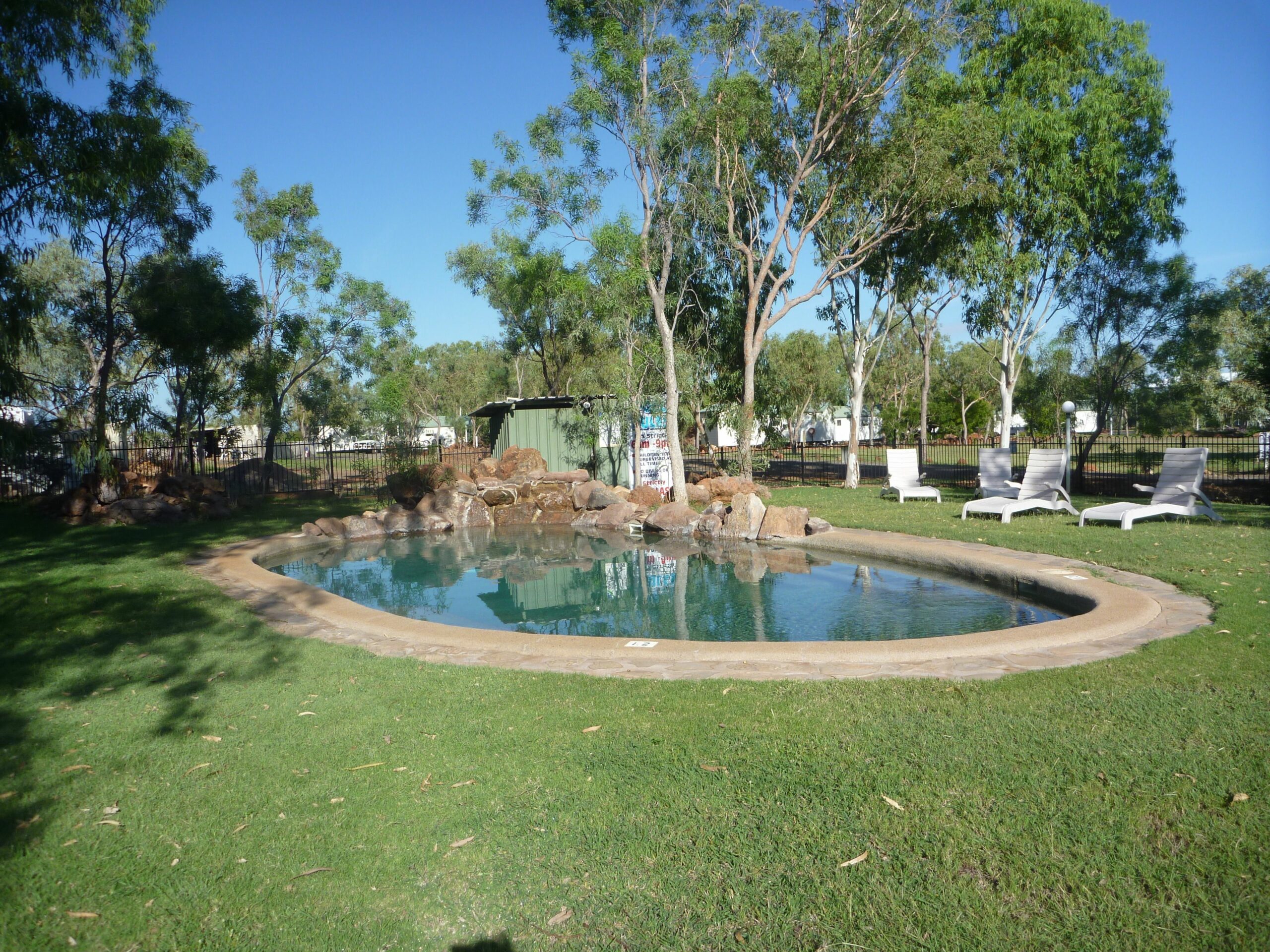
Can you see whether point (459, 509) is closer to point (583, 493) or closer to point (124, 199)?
point (583, 493)

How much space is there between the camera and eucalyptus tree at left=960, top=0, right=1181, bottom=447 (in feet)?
57.4

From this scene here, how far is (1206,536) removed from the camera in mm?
9586

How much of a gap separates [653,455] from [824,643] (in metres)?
14.2

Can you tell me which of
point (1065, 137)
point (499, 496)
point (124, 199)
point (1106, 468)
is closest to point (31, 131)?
point (124, 199)

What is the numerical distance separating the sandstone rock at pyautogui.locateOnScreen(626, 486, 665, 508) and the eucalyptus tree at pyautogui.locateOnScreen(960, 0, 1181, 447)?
359 inches

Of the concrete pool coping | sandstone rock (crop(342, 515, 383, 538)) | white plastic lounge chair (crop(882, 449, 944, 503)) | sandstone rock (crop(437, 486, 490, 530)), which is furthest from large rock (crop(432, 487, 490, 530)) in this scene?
white plastic lounge chair (crop(882, 449, 944, 503))

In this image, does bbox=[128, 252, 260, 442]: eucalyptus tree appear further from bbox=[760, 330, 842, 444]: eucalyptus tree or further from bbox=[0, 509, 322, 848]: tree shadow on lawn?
bbox=[760, 330, 842, 444]: eucalyptus tree

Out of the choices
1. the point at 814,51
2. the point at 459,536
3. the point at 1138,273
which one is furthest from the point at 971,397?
the point at 459,536

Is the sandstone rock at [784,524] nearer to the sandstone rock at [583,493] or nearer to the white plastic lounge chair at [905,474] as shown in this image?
the white plastic lounge chair at [905,474]

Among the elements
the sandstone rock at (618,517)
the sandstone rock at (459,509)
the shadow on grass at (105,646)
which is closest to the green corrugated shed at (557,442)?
the sandstone rock at (459,509)

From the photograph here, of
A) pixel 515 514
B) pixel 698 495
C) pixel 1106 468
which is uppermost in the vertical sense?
pixel 1106 468

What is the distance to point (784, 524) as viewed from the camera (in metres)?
12.7

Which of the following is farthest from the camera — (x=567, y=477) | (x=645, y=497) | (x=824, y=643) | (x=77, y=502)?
(x=567, y=477)

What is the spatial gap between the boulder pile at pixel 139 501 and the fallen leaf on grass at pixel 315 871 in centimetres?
1436
